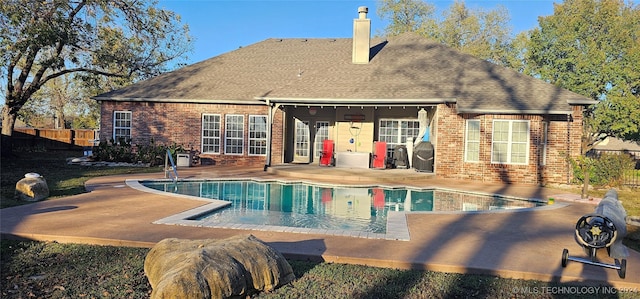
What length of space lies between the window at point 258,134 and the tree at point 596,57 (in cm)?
2400

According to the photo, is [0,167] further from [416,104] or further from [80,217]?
[416,104]

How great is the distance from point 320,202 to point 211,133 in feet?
31.5

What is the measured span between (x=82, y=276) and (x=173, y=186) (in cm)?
743

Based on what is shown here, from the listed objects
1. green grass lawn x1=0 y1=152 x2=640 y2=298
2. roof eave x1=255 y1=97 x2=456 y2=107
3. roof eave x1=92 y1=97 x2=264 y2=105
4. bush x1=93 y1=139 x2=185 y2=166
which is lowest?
green grass lawn x1=0 y1=152 x2=640 y2=298

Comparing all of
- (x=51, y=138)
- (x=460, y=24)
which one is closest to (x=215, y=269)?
(x=51, y=138)

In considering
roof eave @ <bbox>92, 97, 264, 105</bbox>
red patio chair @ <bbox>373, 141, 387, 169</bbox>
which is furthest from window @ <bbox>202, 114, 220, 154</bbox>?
red patio chair @ <bbox>373, 141, 387, 169</bbox>

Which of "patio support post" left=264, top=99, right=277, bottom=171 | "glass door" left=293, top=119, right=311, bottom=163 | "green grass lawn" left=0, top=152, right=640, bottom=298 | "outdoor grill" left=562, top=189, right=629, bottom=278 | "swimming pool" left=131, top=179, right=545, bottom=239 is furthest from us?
"glass door" left=293, top=119, right=311, bottom=163

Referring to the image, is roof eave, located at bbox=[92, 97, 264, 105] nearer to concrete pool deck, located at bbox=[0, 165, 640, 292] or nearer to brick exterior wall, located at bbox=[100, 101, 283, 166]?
brick exterior wall, located at bbox=[100, 101, 283, 166]

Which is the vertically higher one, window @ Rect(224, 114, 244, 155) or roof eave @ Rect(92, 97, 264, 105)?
roof eave @ Rect(92, 97, 264, 105)

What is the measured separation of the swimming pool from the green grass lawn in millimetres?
1504

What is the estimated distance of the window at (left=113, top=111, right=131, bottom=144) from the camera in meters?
18.1

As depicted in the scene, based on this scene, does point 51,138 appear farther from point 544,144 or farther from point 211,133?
point 544,144

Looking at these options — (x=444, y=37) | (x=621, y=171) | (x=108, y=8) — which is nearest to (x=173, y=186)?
(x=108, y=8)

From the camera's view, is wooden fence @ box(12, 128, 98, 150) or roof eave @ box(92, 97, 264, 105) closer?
roof eave @ box(92, 97, 264, 105)
